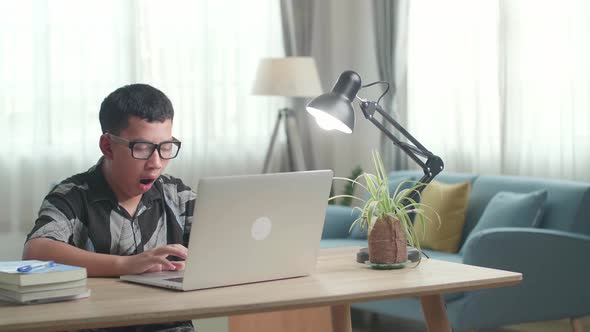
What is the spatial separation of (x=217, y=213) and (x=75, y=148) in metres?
3.94

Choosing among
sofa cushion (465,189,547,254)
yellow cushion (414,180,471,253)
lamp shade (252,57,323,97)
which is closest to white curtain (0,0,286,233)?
lamp shade (252,57,323,97)

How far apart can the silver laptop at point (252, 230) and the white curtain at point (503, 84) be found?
3.07 metres

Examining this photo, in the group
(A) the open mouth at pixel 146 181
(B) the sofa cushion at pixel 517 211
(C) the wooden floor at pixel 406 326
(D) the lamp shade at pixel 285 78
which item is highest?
(D) the lamp shade at pixel 285 78

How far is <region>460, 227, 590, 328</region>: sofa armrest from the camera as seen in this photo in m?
4.09

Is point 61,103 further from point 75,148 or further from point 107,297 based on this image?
point 107,297

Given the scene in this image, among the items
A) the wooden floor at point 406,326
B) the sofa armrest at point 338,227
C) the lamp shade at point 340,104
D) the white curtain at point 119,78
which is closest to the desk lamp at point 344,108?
the lamp shade at point 340,104

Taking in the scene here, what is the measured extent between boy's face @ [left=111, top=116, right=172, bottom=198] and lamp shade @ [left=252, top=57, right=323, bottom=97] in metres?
3.37

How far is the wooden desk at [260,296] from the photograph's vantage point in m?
1.85

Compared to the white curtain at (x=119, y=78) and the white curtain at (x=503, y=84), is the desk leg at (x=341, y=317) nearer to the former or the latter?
the white curtain at (x=503, y=84)

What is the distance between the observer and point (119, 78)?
5.92m

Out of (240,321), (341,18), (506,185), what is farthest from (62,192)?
(341,18)

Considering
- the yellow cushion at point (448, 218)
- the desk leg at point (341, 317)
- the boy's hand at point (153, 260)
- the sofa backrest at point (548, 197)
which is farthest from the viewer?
the yellow cushion at point (448, 218)

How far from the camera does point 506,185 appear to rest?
15.7 ft

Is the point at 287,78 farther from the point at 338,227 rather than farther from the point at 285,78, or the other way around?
the point at 338,227
